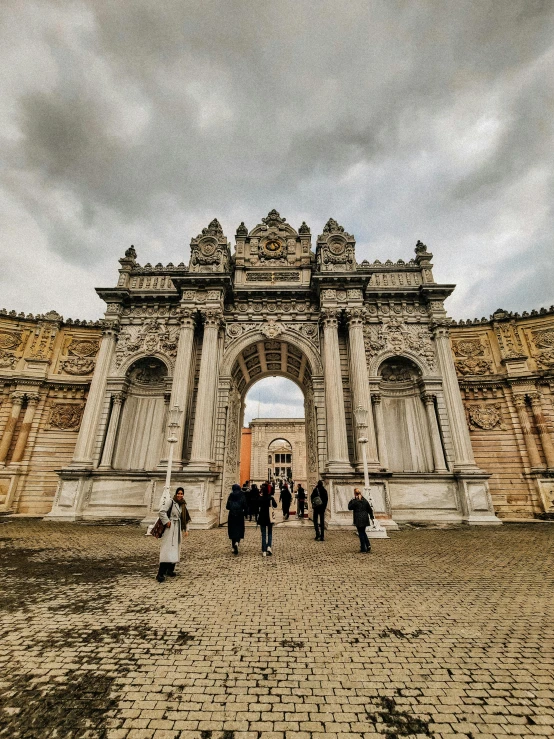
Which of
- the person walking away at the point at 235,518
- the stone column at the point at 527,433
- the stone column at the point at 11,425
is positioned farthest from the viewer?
the stone column at the point at 11,425

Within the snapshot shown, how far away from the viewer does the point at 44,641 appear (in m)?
3.82

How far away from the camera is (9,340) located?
65.9 ft

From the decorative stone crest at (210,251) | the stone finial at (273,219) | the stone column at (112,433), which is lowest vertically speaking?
the stone column at (112,433)

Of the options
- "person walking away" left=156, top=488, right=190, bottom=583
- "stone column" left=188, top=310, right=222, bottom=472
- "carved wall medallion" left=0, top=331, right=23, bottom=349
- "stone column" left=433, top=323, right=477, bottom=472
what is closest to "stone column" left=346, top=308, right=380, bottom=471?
"stone column" left=433, top=323, right=477, bottom=472

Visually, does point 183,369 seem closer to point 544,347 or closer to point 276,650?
point 276,650

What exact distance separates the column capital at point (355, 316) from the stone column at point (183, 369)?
Answer: 810cm

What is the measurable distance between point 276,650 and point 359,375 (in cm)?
1295

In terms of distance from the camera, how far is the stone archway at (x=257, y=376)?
16.1 metres

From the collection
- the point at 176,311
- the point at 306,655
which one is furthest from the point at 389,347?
the point at 306,655

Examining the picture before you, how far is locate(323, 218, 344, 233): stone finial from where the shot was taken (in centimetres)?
1873

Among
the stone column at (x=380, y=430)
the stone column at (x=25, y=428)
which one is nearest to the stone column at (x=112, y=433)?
the stone column at (x=25, y=428)

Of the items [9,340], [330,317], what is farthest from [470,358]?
[9,340]

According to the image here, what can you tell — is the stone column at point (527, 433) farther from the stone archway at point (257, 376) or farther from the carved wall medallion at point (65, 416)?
the carved wall medallion at point (65, 416)

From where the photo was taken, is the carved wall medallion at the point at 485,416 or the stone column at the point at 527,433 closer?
the stone column at the point at 527,433
